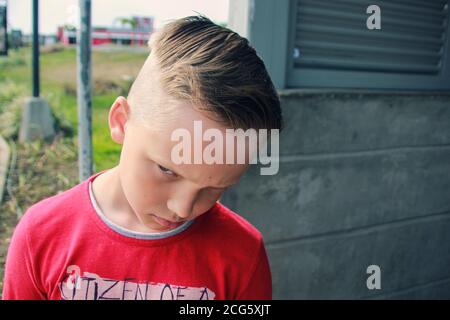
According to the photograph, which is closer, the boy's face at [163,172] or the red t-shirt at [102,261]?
the boy's face at [163,172]

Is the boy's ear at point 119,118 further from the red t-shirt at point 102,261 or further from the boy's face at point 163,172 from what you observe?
the red t-shirt at point 102,261

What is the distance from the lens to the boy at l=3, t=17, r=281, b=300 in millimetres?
1070

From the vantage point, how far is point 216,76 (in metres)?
1.05

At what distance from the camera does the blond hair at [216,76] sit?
1.04 metres

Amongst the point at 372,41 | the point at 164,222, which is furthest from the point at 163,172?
the point at 372,41

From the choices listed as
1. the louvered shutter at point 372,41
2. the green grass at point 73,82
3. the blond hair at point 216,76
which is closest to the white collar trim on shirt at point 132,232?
the blond hair at point 216,76

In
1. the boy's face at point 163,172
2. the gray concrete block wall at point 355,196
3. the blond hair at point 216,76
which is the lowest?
the gray concrete block wall at point 355,196

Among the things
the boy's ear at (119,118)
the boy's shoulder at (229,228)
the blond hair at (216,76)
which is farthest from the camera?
the boy's shoulder at (229,228)

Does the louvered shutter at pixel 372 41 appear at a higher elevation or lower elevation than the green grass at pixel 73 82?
higher

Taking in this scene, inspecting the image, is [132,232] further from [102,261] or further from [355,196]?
[355,196]

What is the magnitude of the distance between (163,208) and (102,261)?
20 centimetres

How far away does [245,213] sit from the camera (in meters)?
2.30
